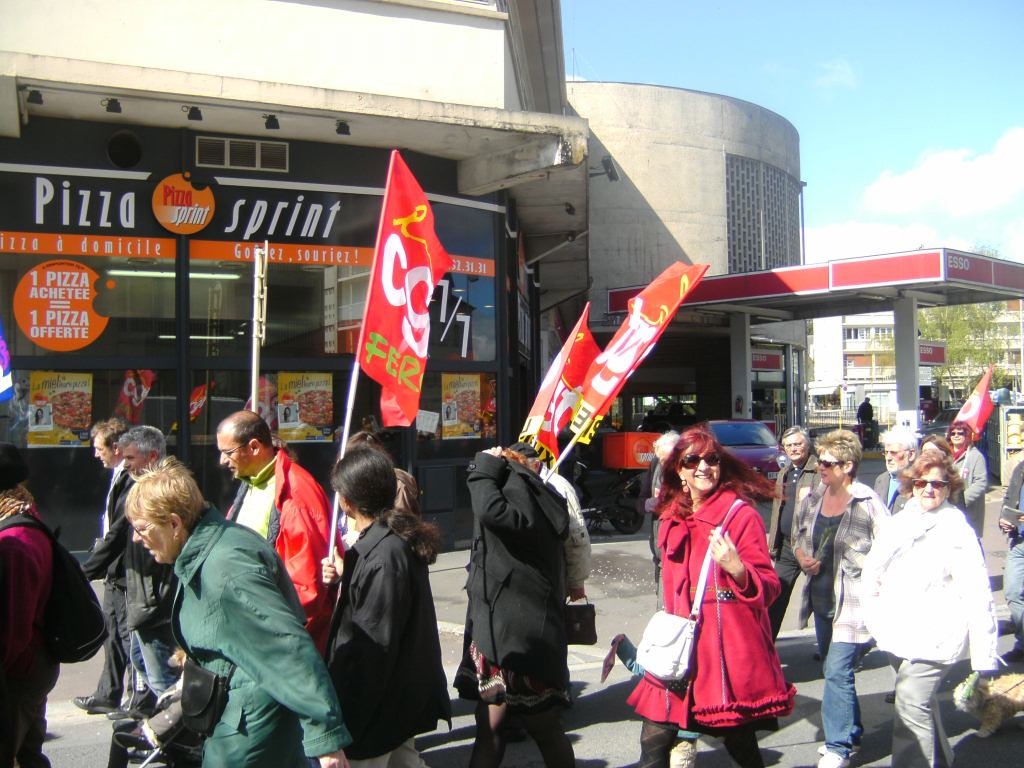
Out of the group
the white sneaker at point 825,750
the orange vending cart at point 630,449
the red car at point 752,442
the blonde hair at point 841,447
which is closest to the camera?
the white sneaker at point 825,750

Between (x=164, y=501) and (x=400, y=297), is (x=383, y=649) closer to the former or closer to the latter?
(x=164, y=501)

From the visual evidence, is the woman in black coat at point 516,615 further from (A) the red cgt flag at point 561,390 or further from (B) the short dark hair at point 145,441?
(B) the short dark hair at point 145,441

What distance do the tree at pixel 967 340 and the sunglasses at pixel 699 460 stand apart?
51.1m

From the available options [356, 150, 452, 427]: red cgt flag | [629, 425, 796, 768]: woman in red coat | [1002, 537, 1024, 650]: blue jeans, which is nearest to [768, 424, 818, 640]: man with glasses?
[1002, 537, 1024, 650]: blue jeans

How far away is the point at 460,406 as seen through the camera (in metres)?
11.4

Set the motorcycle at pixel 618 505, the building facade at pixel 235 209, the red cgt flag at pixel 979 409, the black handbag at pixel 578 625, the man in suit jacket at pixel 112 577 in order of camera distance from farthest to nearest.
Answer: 1. the motorcycle at pixel 618 505
2. the building facade at pixel 235 209
3. the red cgt flag at pixel 979 409
4. the man in suit jacket at pixel 112 577
5. the black handbag at pixel 578 625

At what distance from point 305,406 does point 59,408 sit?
255 cm

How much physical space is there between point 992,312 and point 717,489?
53156 millimetres

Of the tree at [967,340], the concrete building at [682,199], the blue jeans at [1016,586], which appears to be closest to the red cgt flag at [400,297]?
the blue jeans at [1016,586]

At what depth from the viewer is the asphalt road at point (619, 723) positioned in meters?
5.09

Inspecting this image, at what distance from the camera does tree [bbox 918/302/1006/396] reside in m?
50.0

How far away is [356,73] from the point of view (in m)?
10.5

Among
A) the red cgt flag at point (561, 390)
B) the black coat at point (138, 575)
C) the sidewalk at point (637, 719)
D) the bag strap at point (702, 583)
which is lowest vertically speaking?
the sidewalk at point (637, 719)

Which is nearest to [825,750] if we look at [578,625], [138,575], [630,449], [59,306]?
[578,625]
